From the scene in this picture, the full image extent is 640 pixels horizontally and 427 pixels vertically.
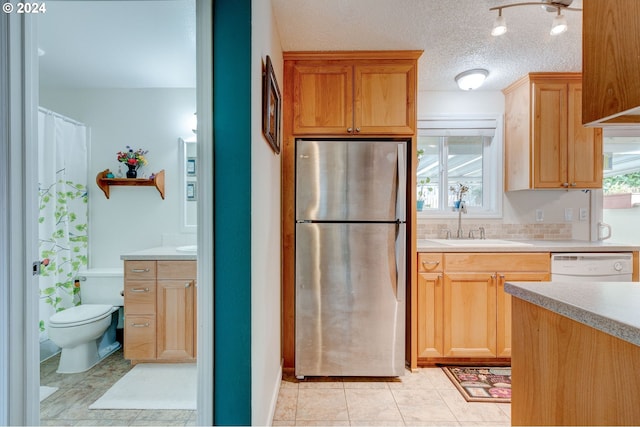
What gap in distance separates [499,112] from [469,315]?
74.2 inches

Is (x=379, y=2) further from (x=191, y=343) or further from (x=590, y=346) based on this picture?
(x=191, y=343)

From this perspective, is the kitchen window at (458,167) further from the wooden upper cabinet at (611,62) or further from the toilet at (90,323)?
the toilet at (90,323)

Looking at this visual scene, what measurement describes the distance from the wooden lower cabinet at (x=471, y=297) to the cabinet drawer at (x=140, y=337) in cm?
200

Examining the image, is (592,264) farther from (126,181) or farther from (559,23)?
(126,181)

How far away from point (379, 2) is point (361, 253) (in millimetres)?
1520

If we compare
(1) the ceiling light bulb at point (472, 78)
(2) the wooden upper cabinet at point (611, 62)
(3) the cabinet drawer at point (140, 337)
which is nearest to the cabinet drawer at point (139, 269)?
(3) the cabinet drawer at point (140, 337)

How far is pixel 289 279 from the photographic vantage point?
7.91 feet

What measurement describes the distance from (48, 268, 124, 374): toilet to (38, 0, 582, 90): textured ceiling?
1738mm

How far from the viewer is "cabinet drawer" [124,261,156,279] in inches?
92.8

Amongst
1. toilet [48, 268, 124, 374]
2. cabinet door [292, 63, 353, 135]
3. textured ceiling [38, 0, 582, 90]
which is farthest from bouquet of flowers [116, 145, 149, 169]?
cabinet door [292, 63, 353, 135]

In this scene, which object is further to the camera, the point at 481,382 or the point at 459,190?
the point at 459,190

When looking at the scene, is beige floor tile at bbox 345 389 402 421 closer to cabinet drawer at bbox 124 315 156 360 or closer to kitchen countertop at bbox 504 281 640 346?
kitchen countertop at bbox 504 281 640 346

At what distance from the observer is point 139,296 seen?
2363 mm

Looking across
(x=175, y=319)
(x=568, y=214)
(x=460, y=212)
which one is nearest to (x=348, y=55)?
(x=460, y=212)
